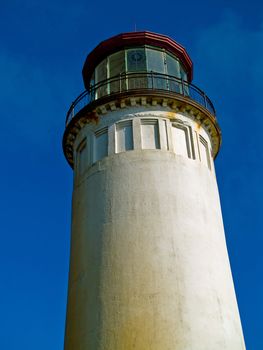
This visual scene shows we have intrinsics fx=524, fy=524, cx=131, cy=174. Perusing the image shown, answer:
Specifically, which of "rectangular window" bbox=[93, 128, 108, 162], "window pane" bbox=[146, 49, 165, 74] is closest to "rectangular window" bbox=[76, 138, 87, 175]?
"rectangular window" bbox=[93, 128, 108, 162]

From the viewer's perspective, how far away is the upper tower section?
19.4 m

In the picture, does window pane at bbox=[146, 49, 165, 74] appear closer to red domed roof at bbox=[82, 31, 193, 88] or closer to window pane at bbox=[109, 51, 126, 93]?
red domed roof at bbox=[82, 31, 193, 88]

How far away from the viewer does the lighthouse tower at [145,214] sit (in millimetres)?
14805

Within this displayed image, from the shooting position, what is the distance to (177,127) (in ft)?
63.5

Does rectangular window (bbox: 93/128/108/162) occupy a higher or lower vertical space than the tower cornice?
lower

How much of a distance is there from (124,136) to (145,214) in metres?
3.54

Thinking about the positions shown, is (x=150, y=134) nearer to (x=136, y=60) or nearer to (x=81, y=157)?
(x=81, y=157)

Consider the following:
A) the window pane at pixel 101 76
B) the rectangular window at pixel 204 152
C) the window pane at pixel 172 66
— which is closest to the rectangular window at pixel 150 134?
the rectangular window at pixel 204 152

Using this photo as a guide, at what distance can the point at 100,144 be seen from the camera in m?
19.3

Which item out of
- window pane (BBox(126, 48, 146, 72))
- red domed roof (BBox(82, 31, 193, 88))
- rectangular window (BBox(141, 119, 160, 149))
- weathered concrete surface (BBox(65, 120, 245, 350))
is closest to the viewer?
weathered concrete surface (BBox(65, 120, 245, 350))

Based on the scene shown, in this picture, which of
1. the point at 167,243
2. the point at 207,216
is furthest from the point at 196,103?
the point at 167,243

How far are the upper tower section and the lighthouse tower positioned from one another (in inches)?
1.7

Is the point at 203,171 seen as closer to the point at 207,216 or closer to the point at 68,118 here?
the point at 207,216

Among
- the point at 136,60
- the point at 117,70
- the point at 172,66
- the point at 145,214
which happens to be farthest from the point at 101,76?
the point at 145,214
